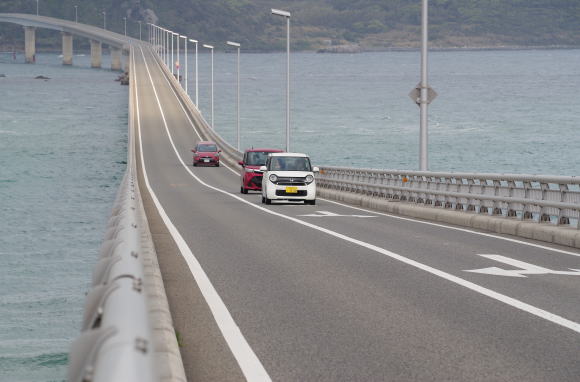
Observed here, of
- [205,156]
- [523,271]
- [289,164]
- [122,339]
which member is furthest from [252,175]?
[122,339]

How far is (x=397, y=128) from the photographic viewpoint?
134 metres

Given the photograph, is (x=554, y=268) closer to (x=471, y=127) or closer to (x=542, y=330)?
(x=542, y=330)

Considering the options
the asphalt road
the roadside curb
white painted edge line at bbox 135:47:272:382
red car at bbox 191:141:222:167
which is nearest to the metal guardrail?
the roadside curb

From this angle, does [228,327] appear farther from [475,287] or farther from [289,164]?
[289,164]

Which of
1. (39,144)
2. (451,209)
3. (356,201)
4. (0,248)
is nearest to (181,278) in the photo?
(451,209)

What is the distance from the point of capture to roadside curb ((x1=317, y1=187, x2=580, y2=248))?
726 inches

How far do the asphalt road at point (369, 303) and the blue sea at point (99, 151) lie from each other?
4327 mm

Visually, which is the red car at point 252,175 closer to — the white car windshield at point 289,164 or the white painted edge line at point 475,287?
the white car windshield at point 289,164

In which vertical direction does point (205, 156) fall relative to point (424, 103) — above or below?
below

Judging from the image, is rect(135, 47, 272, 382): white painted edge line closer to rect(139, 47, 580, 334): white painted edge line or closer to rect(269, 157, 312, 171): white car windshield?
rect(139, 47, 580, 334): white painted edge line

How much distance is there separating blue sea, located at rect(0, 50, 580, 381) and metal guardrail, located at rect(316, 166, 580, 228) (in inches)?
360

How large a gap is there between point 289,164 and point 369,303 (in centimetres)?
2345

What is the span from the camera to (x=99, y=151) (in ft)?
331

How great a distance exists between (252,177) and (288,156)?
23.7ft
